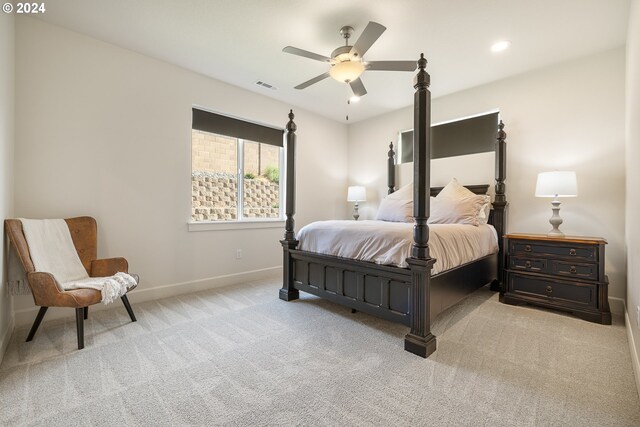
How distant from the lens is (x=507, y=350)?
2.05 m

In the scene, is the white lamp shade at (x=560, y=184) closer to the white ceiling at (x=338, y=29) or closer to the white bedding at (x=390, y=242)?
the white bedding at (x=390, y=242)

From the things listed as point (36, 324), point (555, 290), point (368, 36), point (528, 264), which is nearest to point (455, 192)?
A: point (528, 264)

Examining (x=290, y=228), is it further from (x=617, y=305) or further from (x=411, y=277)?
(x=617, y=305)

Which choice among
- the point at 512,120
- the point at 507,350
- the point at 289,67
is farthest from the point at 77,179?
the point at 512,120

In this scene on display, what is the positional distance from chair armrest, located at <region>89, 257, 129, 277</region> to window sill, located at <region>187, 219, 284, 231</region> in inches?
36.9

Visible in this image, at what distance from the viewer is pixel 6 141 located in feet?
7.04

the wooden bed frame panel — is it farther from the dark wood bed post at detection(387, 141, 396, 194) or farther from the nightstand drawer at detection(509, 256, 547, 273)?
the dark wood bed post at detection(387, 141, 396, 194)

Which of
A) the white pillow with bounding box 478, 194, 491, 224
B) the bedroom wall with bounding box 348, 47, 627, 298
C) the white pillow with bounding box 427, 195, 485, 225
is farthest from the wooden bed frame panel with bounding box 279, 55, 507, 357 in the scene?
the bedroom wall with bounding box 348, 47, 627, 298

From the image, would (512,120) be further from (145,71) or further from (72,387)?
(72,387)

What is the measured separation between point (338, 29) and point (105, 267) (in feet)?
9.97

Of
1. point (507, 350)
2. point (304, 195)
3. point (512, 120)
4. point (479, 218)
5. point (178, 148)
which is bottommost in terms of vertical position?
point (507, 350)

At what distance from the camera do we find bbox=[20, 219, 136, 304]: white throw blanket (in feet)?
7.14

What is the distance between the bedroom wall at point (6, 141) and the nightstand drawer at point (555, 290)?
438cm

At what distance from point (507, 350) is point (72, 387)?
280 centimetres
